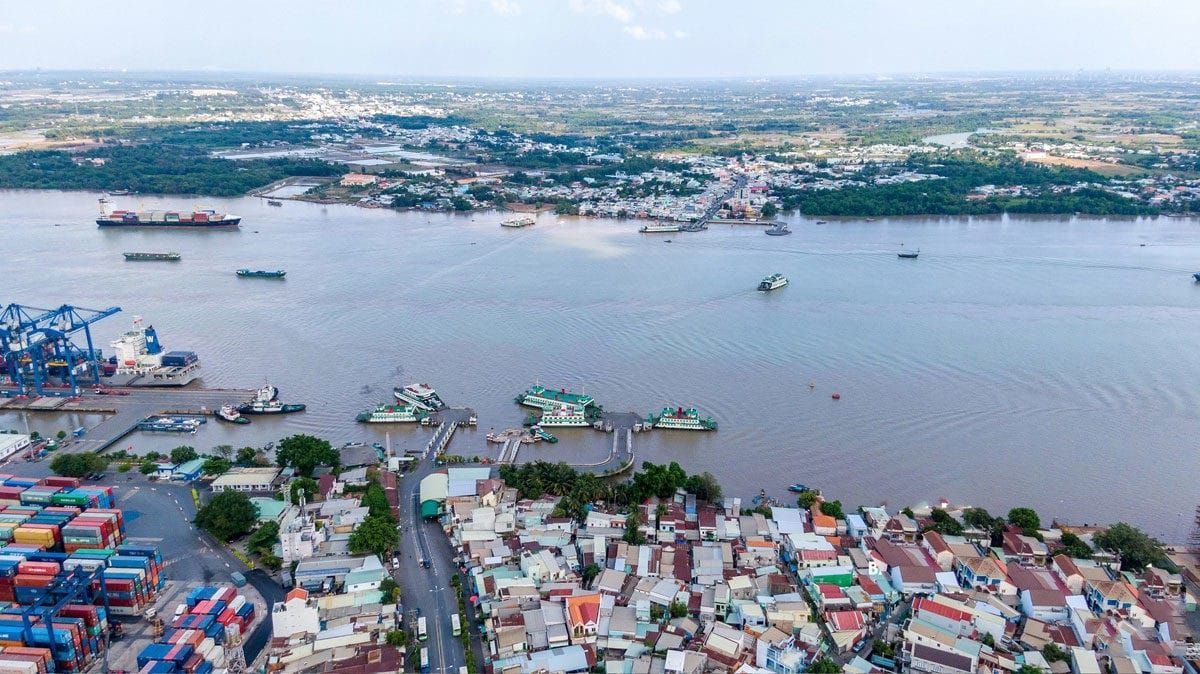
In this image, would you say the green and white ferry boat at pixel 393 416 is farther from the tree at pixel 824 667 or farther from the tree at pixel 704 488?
the tree at pixel 824 667

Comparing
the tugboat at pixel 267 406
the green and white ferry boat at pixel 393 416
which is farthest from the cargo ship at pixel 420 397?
the tugboat at pixel 267 406

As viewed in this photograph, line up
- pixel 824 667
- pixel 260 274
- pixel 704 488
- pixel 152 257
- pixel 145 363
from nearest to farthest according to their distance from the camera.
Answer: pixel 824 667 → pixel 704 488 → pixel 145 363 → pixel 260 274 → pixel 152 257

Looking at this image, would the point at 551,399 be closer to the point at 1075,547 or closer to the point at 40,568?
the point at 40,568

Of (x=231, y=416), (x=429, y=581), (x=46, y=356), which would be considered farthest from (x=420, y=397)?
(x=46, y=356)

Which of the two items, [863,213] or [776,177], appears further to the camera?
[776,177]

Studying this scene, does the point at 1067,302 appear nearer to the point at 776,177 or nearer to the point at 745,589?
the point at 745,589

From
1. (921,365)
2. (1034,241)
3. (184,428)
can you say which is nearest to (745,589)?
(921,365)
